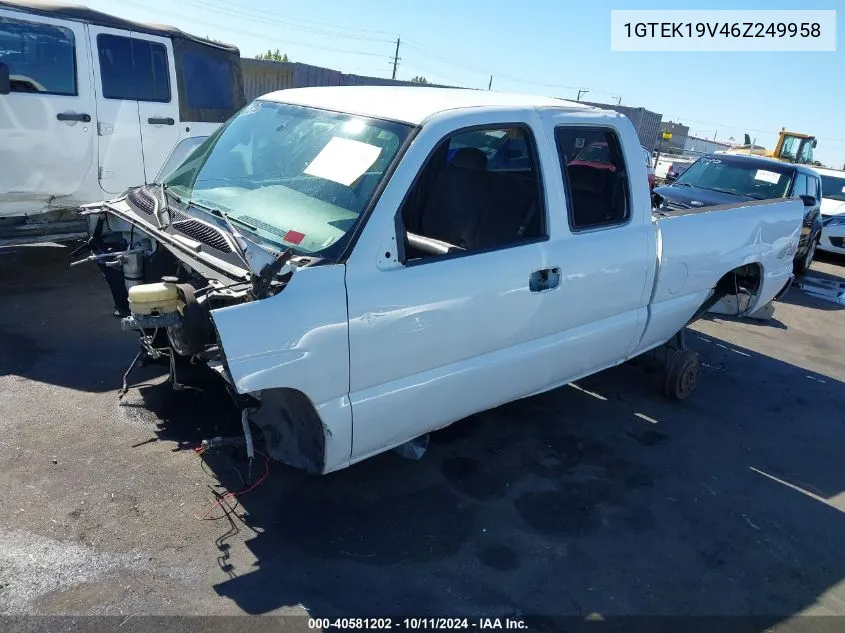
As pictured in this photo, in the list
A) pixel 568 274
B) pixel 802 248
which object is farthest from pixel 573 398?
pixel 802 248

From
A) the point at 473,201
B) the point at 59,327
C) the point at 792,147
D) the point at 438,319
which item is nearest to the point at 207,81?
the point at 59,327

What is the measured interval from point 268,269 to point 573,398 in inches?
119

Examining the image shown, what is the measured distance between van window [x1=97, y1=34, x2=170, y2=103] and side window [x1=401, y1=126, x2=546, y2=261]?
4076mm

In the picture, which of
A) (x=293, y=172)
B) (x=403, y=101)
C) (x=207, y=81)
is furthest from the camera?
(x=207, y=81)

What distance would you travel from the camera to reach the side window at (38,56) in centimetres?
578

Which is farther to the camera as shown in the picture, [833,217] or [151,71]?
[833,217]

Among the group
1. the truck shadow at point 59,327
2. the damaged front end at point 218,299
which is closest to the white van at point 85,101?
the truck shadow at point 59,327

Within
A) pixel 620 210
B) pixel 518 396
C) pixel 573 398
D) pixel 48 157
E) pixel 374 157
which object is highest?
pixel 374 157

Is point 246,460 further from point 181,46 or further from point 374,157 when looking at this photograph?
point 181,46

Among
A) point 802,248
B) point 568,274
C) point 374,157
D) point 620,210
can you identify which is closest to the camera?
point 374,157

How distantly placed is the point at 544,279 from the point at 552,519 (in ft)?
4.18

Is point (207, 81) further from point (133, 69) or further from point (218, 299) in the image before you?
point (218, 299)

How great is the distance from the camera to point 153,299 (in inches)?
112

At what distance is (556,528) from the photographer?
3.38 meters
